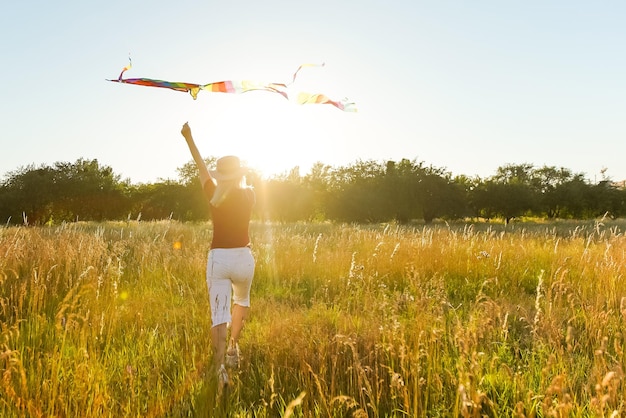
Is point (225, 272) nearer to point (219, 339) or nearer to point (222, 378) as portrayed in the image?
point (219, 339)

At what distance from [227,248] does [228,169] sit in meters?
0.73

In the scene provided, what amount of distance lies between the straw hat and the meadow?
1460 mm

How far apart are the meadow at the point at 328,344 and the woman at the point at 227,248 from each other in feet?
1.16

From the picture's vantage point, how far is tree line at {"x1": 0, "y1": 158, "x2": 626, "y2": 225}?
43375 millimetres

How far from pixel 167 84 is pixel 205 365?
100 inches

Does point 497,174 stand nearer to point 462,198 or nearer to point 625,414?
point 462,198

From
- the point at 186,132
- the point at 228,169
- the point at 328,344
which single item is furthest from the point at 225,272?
→ the point at 186,132

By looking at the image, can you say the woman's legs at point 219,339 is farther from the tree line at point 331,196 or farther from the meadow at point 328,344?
the tree line at point 331,196

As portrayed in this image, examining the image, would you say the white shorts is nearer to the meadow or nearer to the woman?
the woman

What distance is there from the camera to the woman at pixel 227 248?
4.00 metres

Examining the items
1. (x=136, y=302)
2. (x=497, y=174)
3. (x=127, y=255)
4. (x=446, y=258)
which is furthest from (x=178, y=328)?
(x=497, y=174)

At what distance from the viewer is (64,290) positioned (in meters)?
6.39

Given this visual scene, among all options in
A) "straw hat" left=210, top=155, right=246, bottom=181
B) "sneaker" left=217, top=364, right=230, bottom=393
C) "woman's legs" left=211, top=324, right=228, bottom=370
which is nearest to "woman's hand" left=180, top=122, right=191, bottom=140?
"straw hat" left=210, top=155, right=246, bottom=181

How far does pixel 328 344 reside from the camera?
3395 mm
